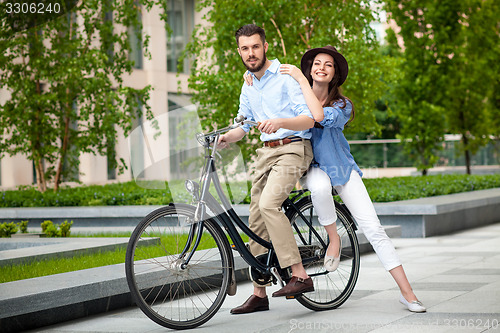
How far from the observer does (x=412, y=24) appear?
20.7 m

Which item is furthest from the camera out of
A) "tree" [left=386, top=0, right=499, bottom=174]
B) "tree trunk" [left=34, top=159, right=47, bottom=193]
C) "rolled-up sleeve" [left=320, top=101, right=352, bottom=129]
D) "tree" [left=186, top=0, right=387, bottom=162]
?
"tree" [left=386, top=0, right=499, bottom=174]

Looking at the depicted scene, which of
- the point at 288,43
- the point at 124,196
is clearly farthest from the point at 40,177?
the point at 288,43

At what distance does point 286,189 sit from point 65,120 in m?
12.2

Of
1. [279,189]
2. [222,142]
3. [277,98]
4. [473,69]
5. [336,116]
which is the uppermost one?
[473,69]

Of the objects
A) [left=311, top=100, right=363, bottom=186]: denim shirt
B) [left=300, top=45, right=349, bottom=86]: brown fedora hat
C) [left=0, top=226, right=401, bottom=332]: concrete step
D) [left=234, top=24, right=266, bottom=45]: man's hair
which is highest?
[left=234, top=24, right=266, bottom=45]: man's hair

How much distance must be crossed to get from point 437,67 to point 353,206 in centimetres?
1584

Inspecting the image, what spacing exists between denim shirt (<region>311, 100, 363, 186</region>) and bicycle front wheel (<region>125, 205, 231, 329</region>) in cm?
93

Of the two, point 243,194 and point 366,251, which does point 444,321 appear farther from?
point 366,251

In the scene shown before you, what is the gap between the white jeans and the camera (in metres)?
5.57

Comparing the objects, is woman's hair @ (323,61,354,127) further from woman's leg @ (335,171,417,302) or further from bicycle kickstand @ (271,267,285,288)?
bicycle kickstand @ (271,267,285,288)

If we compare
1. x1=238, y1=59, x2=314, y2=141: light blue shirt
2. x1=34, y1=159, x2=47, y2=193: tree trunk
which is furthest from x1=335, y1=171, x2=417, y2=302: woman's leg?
x1=34, y1=159, x2=47, y2=193: tree trunk

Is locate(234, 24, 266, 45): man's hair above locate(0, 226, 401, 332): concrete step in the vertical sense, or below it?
above

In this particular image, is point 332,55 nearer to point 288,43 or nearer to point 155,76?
point 288,43

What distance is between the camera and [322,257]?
19.1 ft
